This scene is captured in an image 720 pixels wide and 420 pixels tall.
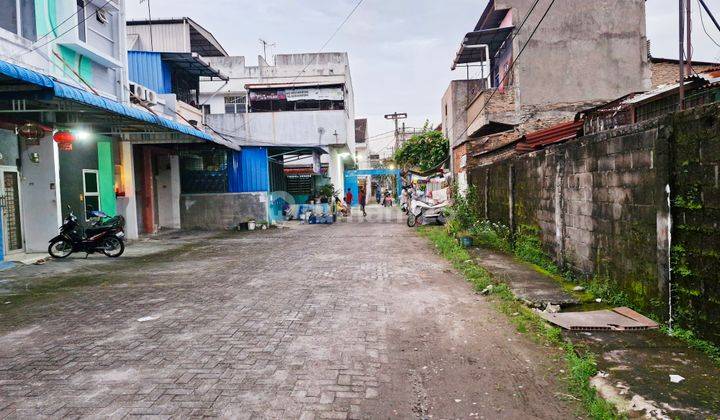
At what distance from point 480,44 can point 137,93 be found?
48.2 ft

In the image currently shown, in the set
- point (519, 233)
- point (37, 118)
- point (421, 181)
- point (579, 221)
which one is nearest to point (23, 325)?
point (37, 118)

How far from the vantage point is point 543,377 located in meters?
3.67

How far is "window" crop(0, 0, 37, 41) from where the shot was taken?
9488 millimetres

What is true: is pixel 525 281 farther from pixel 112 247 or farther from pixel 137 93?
pixel 137 93

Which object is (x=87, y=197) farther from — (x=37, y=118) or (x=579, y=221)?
(x=579, y=221)

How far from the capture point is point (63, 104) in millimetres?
8547

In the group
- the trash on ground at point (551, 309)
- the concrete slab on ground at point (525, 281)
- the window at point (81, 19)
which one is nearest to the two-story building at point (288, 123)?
the window at point (81, 19)

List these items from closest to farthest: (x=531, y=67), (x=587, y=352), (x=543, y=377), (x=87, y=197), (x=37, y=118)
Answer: (x=543, y=377) → (x=587, y=352) → (x=37, y=118) → (x=87, y=197) → (x=531, y=67)

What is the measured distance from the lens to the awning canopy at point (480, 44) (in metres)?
19.4

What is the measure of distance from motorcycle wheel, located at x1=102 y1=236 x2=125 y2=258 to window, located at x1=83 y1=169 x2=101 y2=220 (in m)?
2.20

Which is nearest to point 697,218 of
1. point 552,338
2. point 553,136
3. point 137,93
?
point 552,338

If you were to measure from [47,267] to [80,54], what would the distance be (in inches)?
231

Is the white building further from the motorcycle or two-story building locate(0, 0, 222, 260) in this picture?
two-story building locate(0, 0, 222, 260)

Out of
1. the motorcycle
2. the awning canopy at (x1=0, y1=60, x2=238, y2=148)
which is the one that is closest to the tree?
the motorcycle
